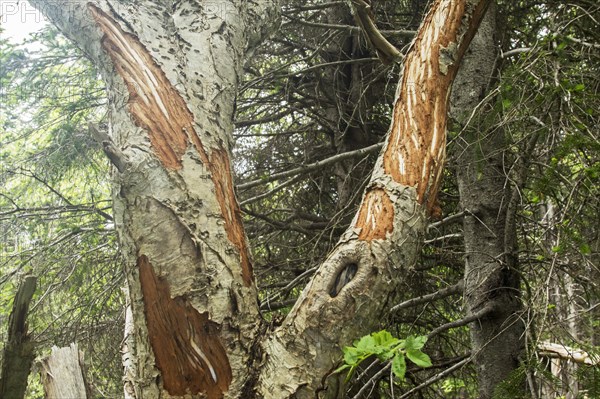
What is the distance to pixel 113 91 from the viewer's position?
78.4 inches

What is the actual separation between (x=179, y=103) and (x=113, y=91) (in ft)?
0.80

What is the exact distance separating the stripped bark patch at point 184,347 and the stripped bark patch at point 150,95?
18.3 inches

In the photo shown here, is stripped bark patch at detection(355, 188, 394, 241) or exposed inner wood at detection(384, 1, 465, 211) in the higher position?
exposed inner wood at detection(384, 1, 465, 211)

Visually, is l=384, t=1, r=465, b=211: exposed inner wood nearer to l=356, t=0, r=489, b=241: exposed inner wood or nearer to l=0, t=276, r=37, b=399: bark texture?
l=356, t=0, r=489, b=241: exposed inner wood

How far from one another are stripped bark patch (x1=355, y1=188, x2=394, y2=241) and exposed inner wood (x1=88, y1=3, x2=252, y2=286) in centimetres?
41

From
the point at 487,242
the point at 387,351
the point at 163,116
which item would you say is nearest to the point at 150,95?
the point at 163,116

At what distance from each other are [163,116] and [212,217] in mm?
412

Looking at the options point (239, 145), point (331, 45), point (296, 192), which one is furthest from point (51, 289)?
point (331, 45)

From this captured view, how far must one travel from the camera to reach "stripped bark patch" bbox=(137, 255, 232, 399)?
5.24 feet

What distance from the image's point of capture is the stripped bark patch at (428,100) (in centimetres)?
183

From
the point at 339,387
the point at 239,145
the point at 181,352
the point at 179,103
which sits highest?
the point at 239,145

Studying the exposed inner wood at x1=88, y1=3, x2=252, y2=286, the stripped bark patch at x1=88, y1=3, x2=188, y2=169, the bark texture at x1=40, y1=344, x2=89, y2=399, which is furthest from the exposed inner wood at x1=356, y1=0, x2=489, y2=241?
the bark texture at x1=40, y1=344, x2=89, y2=399

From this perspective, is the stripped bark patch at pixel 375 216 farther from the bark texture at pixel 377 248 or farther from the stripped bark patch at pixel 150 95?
the stripped bark patch at pixel 150 95

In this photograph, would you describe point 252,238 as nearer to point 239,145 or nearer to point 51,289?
point 239,145
